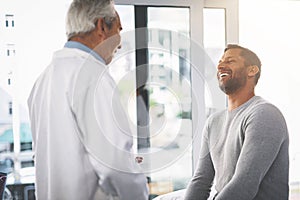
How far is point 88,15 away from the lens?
1570 mm

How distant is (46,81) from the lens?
61.7 inches

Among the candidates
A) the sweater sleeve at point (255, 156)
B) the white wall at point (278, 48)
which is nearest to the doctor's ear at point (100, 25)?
the sweater sleeve at point (255, 156)

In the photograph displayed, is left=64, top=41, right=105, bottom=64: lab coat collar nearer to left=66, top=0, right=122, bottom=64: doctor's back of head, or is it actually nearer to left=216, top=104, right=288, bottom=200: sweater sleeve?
left=66, top=0, right=122, bottom=64: doctor's back of head

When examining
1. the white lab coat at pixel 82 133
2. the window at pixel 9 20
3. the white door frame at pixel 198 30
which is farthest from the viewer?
the white door frame at pixel 198 30

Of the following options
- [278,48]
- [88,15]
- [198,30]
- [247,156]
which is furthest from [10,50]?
[278,48]

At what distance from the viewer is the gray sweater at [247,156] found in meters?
1.79

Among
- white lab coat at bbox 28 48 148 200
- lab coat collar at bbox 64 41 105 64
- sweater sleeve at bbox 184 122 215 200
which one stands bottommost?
sweater sleeve at bbox 184 122 215 200

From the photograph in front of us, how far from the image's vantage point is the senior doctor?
143cm

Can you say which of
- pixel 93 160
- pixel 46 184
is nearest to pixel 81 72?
pixel 93 160

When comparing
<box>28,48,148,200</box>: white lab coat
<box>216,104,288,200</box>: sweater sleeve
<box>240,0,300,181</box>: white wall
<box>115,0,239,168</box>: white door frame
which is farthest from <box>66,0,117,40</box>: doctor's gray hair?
<box>240,0,300,181</box>: white wall

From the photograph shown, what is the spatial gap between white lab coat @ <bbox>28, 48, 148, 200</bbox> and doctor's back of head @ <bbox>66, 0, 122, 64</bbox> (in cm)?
8

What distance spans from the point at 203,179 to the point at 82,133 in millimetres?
824

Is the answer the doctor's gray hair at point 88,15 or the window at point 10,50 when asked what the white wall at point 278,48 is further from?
the doctor's gray hair at point 88,15

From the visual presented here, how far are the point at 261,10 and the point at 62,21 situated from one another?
148cm
